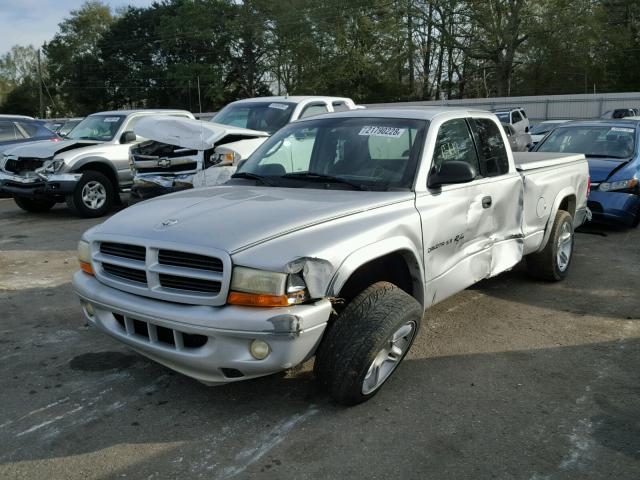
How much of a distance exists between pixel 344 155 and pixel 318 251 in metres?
1.44

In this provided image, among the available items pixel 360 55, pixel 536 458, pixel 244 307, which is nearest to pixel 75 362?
pixel 244 307

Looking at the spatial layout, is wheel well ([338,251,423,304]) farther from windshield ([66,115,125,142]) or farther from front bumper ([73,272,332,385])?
windshield ([66,115,125,142])

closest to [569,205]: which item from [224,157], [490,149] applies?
[490,149]

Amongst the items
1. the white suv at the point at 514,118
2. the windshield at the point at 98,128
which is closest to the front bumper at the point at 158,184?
the windshield at the point at 98,128

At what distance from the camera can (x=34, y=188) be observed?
9773mm

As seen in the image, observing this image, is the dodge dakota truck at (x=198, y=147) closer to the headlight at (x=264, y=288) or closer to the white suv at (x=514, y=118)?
the headlight at (x=264, y=288)

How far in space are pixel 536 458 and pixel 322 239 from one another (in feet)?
Answer: 5.12

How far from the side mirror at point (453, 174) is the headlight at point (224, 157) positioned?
4.38 meters

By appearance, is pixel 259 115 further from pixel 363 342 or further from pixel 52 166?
pixel 363 342

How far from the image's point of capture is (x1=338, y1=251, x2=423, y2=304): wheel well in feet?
11.8

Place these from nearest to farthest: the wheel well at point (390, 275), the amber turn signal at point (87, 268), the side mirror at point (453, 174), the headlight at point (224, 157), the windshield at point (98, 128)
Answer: the wheel well at point (390, 275) < the amber turn signal at point (87, 268) < the side mirror at point (453, 174) < the headlight at point (224, 157) < the windshield at point (98, 128)

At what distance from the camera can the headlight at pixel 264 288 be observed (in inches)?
114

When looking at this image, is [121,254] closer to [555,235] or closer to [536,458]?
[536,458]

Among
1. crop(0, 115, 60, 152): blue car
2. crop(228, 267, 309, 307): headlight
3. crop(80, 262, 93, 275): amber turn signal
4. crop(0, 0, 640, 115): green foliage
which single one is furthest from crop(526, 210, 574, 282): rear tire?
crop(0, 0, 640, 115): green foliage
